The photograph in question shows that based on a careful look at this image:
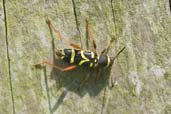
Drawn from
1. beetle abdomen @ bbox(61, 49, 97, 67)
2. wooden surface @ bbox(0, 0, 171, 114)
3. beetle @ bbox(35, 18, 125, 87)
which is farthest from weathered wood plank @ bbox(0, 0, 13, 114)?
beetle abdomen @ bbox(61, 49, 97, 67)

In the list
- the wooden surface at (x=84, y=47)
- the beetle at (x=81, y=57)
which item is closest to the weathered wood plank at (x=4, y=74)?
the wooden surface at (x=84, y=47)

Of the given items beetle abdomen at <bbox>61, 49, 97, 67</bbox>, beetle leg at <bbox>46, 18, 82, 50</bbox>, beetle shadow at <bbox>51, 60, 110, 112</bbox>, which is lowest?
beetle shadow at <bbox>51, 60, 110, 112</bbox>

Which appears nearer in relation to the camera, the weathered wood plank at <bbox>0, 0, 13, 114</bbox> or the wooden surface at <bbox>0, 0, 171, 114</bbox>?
the wooden surface at <bbox>0, 0, 171, 114</bbox>

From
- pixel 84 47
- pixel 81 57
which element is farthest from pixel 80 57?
pixel 84 47

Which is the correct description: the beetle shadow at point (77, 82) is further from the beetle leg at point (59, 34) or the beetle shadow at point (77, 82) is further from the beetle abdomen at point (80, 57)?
the beetle leg at point (59, 34)

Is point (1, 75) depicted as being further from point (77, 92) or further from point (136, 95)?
point (136, 95)

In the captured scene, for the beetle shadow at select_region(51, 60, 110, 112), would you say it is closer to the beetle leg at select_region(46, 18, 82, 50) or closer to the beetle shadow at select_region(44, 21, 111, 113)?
the beetle shadow at select_region(44, 21, 111, 113)

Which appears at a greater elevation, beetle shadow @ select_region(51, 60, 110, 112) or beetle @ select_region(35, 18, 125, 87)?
beetle @ select_region(35, 18, 125, 87)
